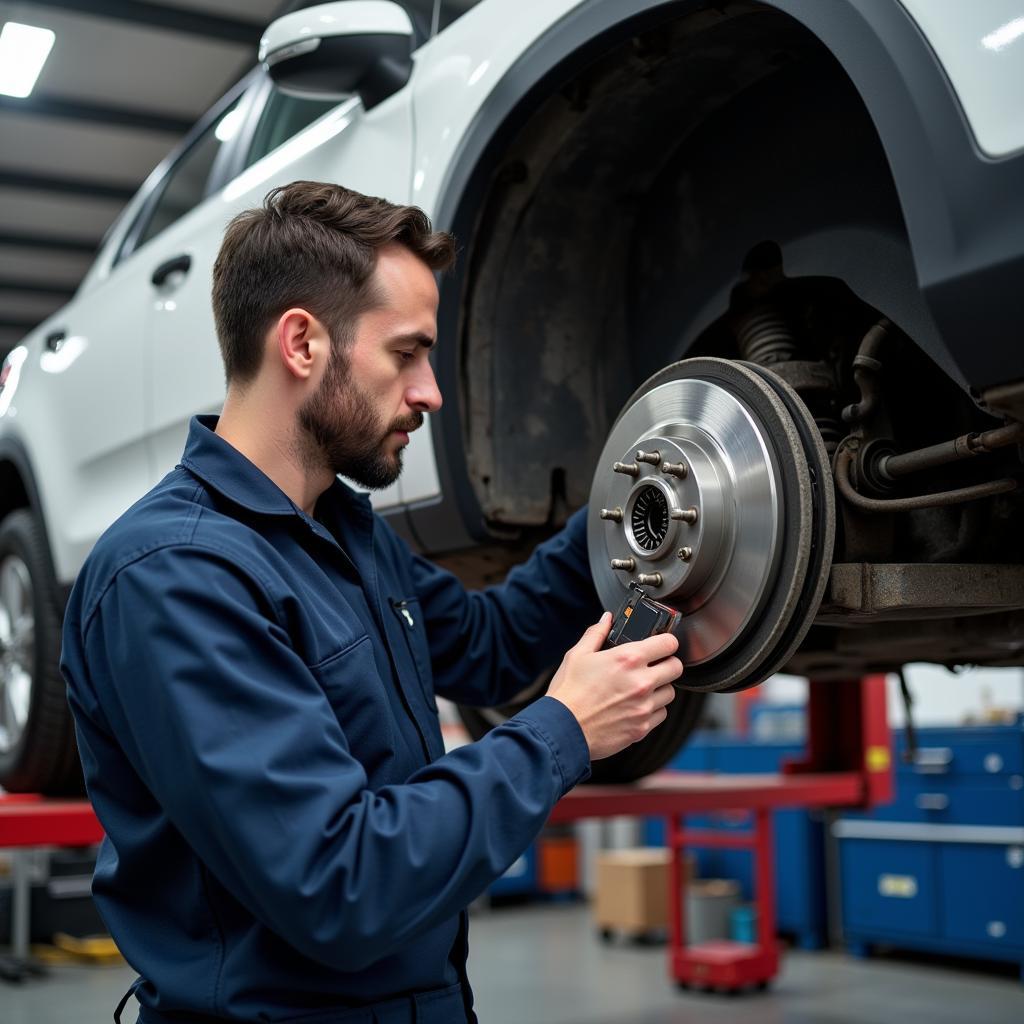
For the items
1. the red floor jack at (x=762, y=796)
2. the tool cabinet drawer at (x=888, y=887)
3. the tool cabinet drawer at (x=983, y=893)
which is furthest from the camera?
the tool cabinet drawer at (x=888, y=887)

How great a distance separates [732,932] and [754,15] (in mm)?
4659

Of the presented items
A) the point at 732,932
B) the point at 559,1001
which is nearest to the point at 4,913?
the point at 559,1001

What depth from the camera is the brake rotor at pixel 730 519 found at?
3.53 feet

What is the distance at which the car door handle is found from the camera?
2.11 metres

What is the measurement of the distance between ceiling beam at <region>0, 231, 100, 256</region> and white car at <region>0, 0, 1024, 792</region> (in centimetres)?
667

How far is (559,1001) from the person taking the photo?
4230mm

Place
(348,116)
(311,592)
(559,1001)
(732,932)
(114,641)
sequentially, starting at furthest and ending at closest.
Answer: (732,932) < (559,1001) < (348,116) < (311,592) < (114,641)

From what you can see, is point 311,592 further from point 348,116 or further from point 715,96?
point 348,116

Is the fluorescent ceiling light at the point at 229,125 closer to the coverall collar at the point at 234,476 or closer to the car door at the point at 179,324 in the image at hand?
the car door at the point at 179,324

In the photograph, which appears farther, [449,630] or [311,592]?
[449,630]

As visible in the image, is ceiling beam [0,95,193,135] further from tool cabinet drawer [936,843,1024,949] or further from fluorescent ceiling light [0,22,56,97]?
tool cabinet drawer [936,843,1024,949]

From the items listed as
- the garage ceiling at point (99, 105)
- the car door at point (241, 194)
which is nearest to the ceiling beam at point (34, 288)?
the garage ceiling at point (99, 105)

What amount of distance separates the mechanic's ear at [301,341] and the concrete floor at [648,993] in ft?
9.73

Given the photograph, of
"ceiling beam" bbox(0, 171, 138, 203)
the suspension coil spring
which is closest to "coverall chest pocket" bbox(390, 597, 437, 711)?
the suspension coil spring
